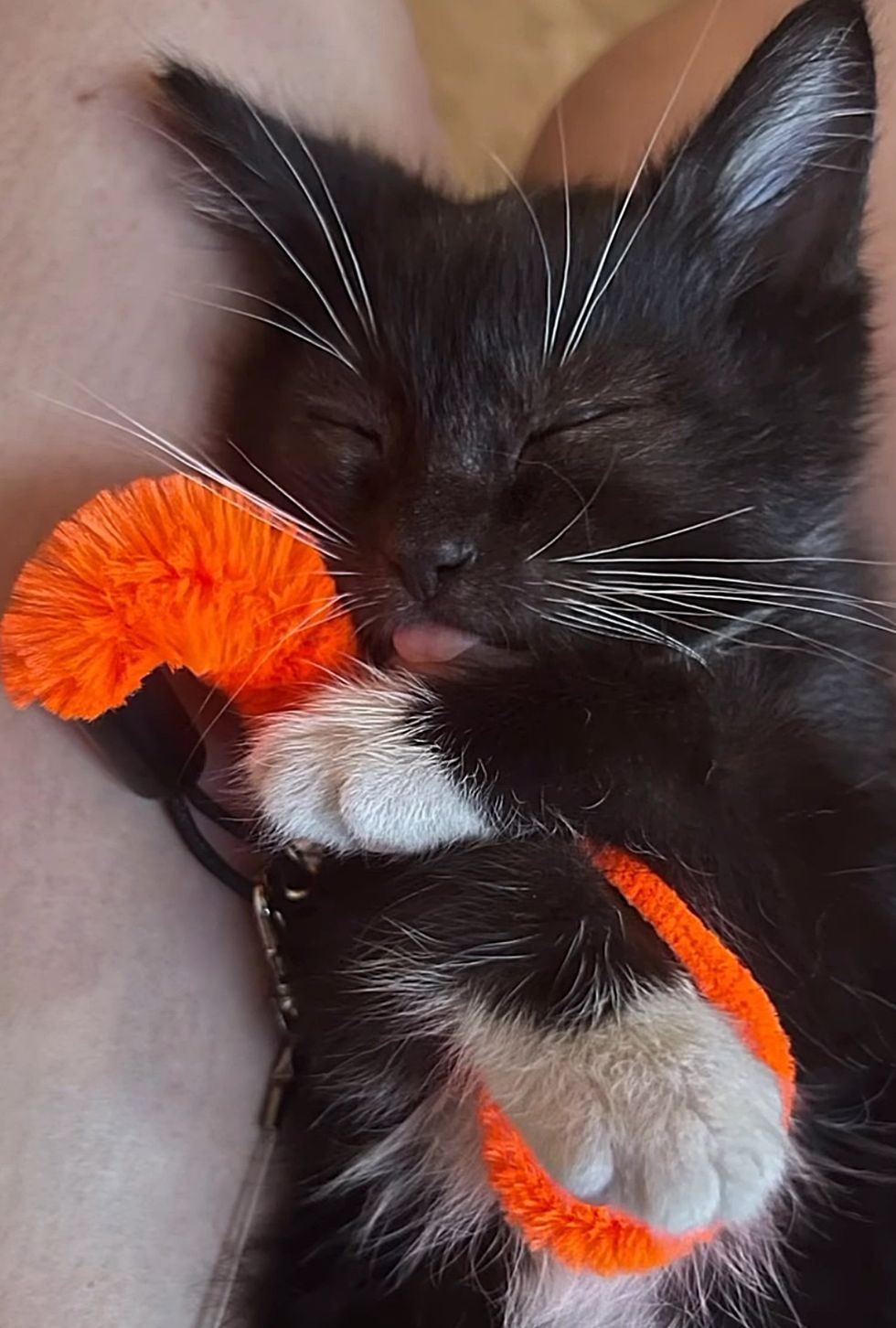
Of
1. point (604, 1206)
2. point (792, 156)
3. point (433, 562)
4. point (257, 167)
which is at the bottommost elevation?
Result: point (604, 1206)

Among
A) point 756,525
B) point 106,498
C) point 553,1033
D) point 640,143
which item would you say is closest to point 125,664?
point 106,498

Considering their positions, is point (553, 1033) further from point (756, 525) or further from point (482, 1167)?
point (756, 525)

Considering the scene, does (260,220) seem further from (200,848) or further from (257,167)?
(200,848)

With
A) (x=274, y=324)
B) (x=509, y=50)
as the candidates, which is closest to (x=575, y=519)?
(x=274, y=324)

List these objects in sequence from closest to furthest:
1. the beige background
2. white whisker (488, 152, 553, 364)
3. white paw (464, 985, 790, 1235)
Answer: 1. white paw (464, 985, 790, 1235)
2. white whisker (488, 152, 553, 364)
3. the beige background

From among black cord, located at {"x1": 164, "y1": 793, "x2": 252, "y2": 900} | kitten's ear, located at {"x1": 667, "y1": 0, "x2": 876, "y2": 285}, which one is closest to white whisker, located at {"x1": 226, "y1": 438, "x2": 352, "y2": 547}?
black cord, located at {"x1": 164, "y1": 793, "x2": 252, "y2": 900}

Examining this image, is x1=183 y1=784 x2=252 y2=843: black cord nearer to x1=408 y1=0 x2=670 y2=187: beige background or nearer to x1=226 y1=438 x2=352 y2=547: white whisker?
x1=226 y1=438 x2=352 y2=547: white whisker

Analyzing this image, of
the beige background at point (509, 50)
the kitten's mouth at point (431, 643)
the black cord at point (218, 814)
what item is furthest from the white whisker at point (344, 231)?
the beige background at point (509, 50)
